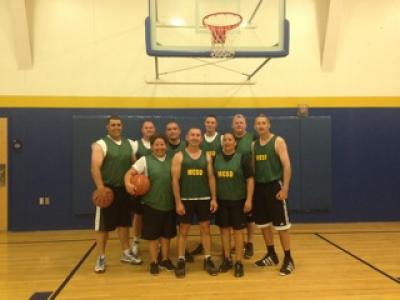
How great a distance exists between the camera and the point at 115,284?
392cm

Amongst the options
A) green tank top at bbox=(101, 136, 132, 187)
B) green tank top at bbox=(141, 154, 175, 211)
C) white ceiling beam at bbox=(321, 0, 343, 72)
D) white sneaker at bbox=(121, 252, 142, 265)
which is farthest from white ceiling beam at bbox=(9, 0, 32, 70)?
white ceiling beam at bbox=(321, 0, 343, 72)

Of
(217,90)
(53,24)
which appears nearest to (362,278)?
(217,90)

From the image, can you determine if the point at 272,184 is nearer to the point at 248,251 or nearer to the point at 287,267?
the point at 287,267

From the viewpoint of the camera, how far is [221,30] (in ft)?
17.2

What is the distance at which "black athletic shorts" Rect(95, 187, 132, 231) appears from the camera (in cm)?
427

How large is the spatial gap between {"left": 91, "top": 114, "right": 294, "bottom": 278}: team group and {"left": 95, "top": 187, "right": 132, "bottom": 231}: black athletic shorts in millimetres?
11

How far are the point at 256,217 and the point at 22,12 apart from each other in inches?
205

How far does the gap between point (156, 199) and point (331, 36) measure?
15.7ft

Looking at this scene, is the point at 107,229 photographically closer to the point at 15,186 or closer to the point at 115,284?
the point at 115,284

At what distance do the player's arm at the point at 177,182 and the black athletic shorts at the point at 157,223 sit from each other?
0.59 feet

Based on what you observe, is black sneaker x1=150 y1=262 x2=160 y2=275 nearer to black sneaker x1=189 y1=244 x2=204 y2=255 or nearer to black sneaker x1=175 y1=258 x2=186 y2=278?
black sneaker x1=175 y1=258 x2=186 y2=278

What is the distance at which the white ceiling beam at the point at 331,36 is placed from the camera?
6863 mm

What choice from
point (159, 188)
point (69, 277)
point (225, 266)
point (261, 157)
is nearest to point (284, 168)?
point (261, 157)

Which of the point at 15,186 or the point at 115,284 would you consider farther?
the point at 15,186
